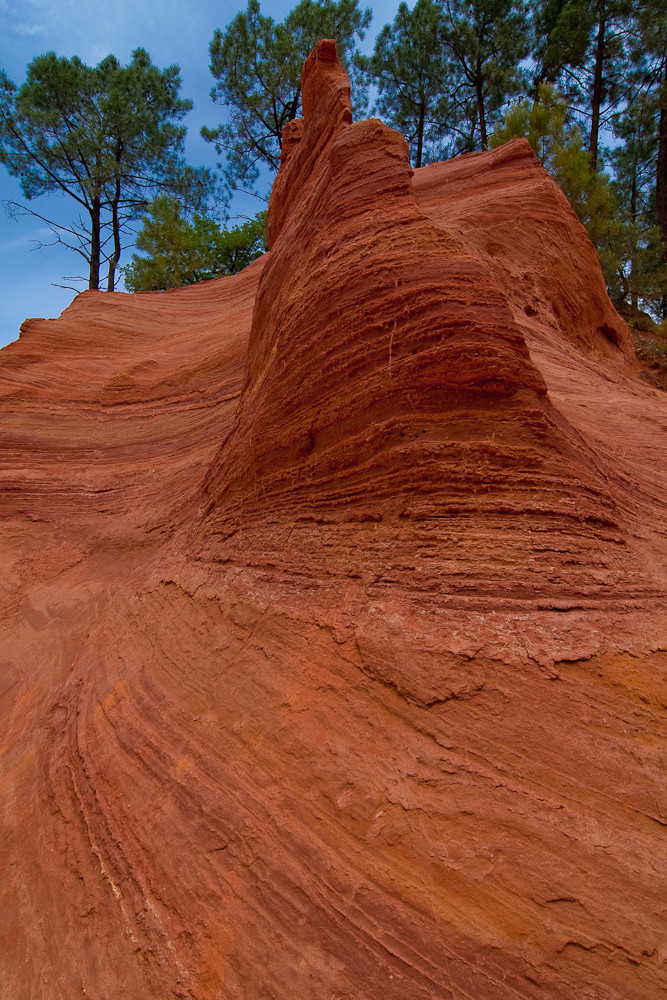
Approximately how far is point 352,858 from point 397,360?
8.63 feet

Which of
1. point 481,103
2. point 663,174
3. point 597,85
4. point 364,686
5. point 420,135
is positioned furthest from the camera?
point 420,135

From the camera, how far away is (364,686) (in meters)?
2.37

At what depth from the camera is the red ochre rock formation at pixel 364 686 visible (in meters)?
1.72

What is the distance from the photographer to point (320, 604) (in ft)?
9.29

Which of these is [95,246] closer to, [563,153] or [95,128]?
[95,128]

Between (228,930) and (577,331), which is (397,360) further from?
(577,331)

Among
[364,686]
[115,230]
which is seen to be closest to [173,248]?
[115,230]

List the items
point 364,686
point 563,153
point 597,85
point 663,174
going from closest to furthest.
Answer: point 364,686, point 563,153, point 663,174, point 597,85

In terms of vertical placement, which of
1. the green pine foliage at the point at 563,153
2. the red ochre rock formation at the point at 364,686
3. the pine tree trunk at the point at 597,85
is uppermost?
the pine tree trunk at the point at 597,85

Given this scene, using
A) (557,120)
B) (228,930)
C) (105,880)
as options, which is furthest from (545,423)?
(557,120)

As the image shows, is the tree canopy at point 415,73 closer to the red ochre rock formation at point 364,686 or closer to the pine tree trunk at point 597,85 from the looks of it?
the pine tree trunk at point 597,85

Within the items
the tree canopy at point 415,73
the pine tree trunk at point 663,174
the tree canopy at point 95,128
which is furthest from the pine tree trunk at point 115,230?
the pine tree trunk at point 663,174

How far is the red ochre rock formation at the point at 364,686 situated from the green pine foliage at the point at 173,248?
13892 millimetres

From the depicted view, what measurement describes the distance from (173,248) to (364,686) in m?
18.6
